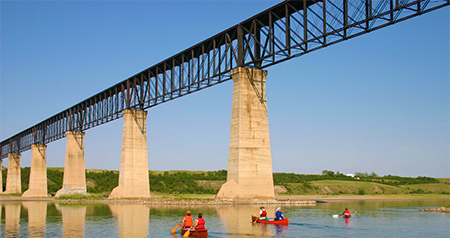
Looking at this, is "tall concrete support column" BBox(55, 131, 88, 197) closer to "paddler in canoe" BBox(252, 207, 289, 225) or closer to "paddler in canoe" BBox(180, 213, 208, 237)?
"paddler in canoe" BBox(252, 207, 289, 225)

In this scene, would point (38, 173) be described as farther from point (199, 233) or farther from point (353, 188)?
point (199, 233)

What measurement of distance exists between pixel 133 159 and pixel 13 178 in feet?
229

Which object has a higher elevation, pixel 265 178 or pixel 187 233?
pixel 265 178

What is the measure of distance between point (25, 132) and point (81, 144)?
3720 cm

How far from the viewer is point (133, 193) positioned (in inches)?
2756

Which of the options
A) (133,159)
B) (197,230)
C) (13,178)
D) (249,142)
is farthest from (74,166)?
(197,230)

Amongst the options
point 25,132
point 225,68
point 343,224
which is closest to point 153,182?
point 25,132

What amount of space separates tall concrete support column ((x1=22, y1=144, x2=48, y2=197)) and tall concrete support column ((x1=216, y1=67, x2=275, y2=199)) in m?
71.0

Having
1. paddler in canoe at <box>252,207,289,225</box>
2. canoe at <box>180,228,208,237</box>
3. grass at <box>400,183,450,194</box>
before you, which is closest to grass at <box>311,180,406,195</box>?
grass at <box>400,183,450,194</box>

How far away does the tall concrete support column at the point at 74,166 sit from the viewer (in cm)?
9062

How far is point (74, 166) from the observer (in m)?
92.1

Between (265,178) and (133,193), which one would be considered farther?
(133,193)

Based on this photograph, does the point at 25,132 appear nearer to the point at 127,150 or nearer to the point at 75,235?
the point at 127,150

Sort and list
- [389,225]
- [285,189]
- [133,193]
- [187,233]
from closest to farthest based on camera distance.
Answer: [187,233]
[389,225]
[133,193]
[285,189]
